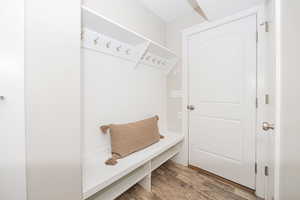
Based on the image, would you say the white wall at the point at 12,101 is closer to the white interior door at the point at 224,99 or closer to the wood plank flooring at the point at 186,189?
the wood plank flooring at the point at 186,189

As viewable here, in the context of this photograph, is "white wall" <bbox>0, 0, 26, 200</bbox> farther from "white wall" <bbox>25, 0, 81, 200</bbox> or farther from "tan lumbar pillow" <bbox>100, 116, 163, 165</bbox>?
"tan lumbar pillow" <bbox>100, 116, 163, 165</bbox>

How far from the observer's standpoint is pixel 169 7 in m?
1.80

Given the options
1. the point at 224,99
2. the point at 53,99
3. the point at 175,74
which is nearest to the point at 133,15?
the point at 175,74

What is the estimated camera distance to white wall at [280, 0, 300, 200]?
53 centimetres

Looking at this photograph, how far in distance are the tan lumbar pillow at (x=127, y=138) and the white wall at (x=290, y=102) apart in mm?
1118

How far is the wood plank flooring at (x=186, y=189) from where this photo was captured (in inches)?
51.8

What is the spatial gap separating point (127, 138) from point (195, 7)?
2.04 metres

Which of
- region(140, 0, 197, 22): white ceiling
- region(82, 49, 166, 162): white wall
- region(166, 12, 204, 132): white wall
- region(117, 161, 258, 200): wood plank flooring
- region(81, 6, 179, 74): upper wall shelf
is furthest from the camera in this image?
region(166, 12, 204, 132): white wall

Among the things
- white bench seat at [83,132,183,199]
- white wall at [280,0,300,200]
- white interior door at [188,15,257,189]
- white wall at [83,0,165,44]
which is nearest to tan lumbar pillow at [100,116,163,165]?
white bench seat at [83,132,183,199]

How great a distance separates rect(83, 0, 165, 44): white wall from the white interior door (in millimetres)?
607

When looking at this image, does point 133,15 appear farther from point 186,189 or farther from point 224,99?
point 186,189

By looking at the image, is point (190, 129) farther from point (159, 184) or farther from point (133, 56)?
point (133, 56)

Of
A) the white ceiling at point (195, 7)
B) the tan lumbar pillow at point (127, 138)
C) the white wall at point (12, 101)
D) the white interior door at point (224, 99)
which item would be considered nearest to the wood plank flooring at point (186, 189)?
the white interior door at point (224, 99)

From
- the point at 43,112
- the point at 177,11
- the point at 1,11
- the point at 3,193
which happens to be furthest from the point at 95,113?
the point at 177,11
